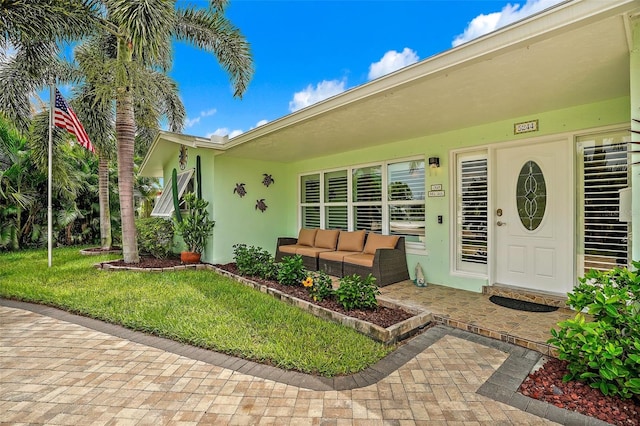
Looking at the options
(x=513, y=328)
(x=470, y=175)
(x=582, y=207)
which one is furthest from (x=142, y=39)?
(x=582, y=207)

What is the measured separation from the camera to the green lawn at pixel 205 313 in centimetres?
287

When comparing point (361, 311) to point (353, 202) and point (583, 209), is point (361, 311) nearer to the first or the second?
point (583, 209)

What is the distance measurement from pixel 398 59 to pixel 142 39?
27.4 feet

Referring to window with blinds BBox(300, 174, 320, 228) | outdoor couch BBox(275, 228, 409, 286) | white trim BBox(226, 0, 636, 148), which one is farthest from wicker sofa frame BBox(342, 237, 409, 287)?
white trim BBox(226, 0, 636, 148)

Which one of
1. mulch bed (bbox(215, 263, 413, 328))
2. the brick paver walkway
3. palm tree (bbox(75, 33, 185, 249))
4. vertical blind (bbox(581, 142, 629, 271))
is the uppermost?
palm tree (bbox(75, 33, 185, 249))

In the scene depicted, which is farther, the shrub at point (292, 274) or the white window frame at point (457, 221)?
the white window frame at point (457, 221)

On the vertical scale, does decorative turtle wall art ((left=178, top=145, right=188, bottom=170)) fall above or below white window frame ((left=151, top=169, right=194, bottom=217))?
above

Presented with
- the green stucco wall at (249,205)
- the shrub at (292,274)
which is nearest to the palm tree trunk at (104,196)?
the green stucco wall at (249,205)

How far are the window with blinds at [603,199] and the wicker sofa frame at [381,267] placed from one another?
259cm

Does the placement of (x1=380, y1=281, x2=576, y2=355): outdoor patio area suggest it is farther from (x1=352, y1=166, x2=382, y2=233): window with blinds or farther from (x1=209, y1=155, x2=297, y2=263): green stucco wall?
(x1=209, y1=155, x2=297, y2=263): green stucco wall

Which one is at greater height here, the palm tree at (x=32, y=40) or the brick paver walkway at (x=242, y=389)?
the palm tree at (x=32, y=40)

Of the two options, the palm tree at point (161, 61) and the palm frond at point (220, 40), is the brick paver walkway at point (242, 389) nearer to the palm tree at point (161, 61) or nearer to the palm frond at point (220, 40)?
the palm tree at point (161, 61)

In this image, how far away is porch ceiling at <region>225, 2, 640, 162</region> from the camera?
8.02 ft

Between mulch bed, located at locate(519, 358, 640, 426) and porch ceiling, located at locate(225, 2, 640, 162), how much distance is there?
2.71m
